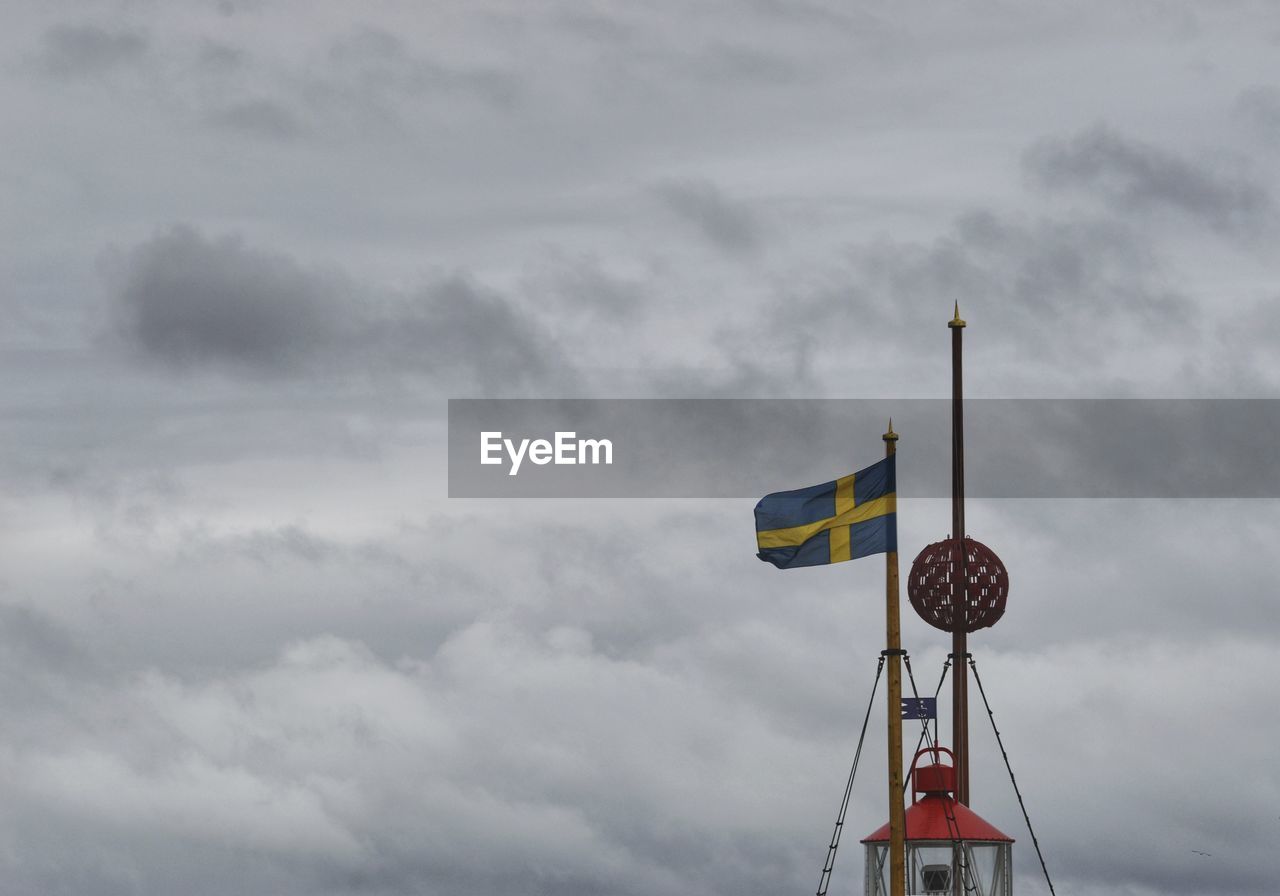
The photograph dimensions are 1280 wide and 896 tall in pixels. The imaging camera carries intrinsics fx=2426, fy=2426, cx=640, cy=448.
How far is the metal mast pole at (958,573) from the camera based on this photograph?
87625 mm

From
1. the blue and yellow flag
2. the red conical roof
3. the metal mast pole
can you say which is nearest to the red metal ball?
the metal mast pole

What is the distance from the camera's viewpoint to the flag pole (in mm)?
53281

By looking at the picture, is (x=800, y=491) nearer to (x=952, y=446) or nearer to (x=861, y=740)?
(x=861, y=740)

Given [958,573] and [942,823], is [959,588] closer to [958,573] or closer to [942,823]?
[958,573]

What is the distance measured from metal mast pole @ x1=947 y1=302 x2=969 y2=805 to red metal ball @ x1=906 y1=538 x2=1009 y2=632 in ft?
0.23

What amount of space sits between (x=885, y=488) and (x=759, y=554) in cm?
335

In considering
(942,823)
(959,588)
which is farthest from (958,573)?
(942,823)

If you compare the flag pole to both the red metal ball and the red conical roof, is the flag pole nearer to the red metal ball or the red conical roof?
the red conical roof

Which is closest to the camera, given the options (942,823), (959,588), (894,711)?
(894,711)

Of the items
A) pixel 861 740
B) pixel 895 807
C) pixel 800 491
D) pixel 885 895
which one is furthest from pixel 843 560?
pixel 885 895

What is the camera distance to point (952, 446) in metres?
89.1

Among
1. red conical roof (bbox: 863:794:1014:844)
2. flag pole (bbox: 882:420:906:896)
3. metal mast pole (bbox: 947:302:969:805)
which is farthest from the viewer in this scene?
metal mast pole (bbox: 947:302:969:805)

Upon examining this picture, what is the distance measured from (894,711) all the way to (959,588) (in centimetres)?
3562

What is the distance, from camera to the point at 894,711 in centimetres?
5328
